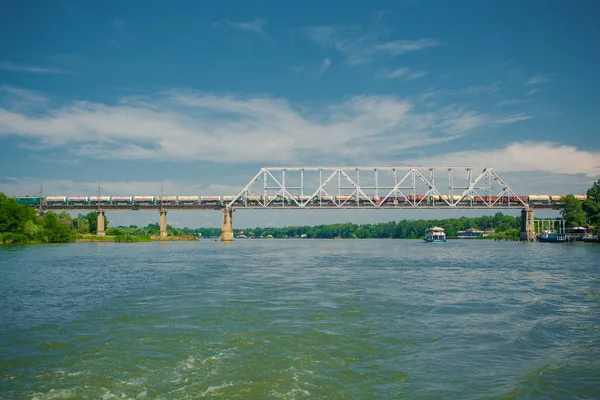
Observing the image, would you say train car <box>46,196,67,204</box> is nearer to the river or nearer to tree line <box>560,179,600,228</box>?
the river

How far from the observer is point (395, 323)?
13875mm

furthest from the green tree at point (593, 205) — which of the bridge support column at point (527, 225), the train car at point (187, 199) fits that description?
the train car at point (187, 199)

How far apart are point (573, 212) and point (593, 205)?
21.9 feet

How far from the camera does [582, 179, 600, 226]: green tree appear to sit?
93.9 meters

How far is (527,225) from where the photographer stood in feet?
384

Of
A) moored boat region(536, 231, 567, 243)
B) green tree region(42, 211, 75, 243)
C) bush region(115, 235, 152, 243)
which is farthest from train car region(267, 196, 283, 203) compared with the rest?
moored boat region(536, 231, 567, 243)

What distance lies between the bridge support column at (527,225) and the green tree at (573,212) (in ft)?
36.1

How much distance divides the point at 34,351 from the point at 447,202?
119m

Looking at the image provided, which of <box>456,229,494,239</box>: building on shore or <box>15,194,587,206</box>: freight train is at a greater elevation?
<box>15,194,587,206</box>: freight train

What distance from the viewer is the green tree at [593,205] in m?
93.9

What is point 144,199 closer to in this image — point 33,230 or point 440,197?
point 33,230

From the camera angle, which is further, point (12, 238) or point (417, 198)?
point (417, 198)

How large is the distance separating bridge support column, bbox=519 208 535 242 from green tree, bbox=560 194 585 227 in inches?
433

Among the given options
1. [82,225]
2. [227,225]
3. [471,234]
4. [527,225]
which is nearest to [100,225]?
[82,225]
